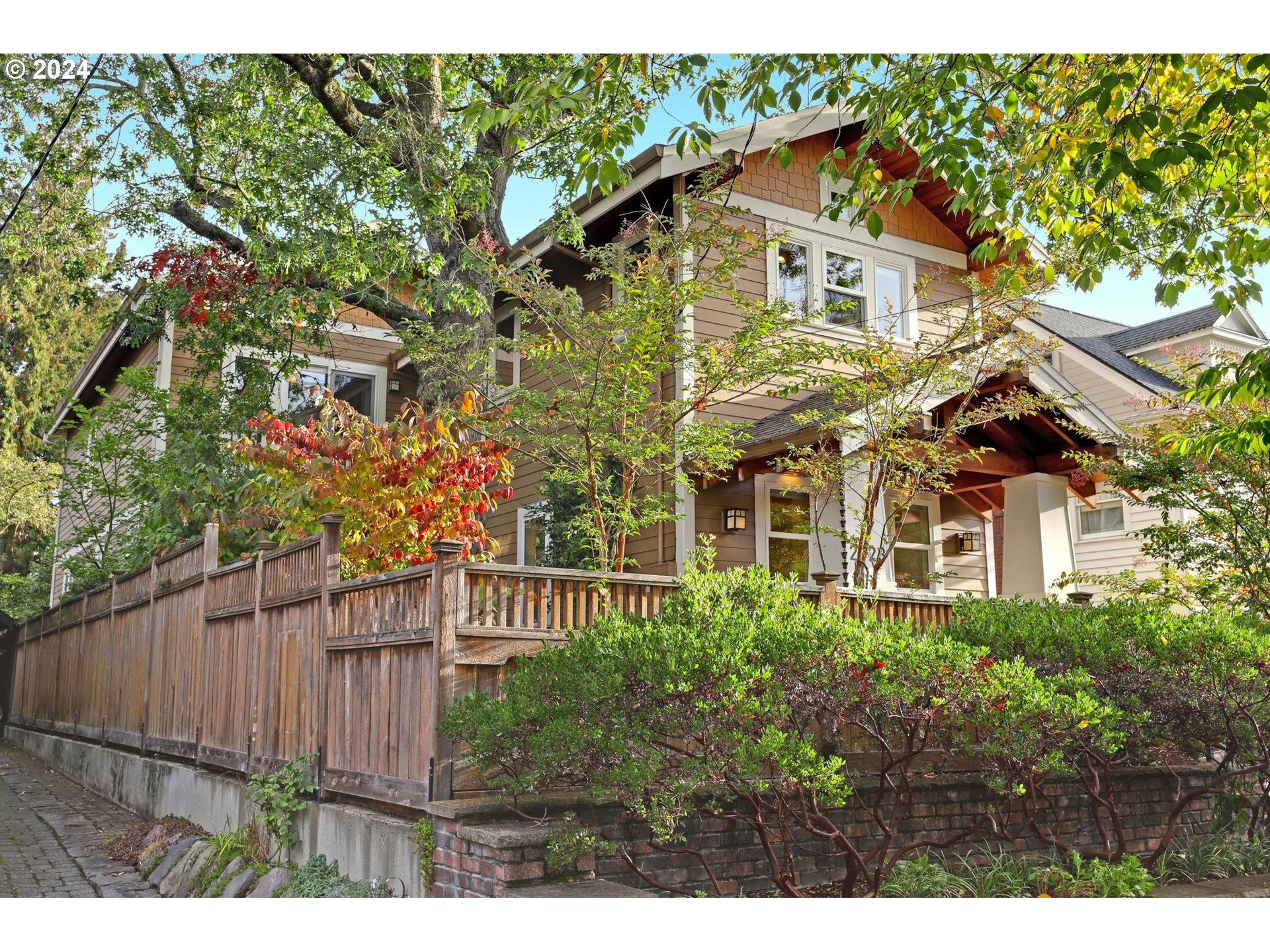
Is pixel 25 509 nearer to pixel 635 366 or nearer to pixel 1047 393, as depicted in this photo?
pixel 635 366

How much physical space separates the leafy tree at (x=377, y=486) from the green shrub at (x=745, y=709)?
2.44 m

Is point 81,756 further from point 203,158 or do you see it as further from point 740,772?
point 740,772

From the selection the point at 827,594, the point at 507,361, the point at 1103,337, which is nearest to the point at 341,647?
the point at 827,594

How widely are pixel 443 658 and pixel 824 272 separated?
28.7ft

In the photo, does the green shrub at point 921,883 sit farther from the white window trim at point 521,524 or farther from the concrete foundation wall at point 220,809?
the white window trim at point 521,524

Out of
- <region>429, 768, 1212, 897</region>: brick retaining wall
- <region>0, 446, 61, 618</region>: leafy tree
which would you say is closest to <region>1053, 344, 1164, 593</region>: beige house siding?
<region>429, 768, 1212, 897</region>: brick retaining wall

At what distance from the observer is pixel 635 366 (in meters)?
9.00

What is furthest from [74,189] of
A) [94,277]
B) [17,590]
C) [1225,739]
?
[17,590]

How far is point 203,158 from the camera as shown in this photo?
1226cm

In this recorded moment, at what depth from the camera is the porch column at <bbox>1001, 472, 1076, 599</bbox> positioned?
11.0 meters

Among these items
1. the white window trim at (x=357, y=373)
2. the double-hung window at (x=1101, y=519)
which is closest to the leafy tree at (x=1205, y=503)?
the double-hung window at (x=1101, y=519)

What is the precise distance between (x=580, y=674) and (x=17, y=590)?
23.2 m

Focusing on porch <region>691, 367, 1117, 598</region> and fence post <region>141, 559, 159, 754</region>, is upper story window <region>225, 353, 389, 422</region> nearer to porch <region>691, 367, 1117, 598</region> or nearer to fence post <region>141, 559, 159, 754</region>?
fence post <region>141, 559, 159, 754</region>

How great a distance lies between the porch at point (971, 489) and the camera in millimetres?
10453
